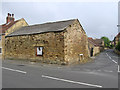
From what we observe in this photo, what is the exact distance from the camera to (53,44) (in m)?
13.3

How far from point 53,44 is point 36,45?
116 inches

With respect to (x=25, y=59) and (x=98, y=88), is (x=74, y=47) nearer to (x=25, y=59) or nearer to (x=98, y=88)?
(x=25, y=59)

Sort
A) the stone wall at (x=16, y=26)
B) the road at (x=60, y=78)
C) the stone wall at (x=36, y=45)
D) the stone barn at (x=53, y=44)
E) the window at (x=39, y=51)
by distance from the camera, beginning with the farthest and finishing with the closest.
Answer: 1. the stone wall at (x=16, y=26)
2. the window at (x=39, y=51)
3. the stone wall at (x=36, y=45)
4. the stone barn at (x=53, y=44)
5. the road at (x=60, y=78)

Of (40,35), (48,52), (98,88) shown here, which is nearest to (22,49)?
(40,35)

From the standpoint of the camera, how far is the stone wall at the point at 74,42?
41.6 feet

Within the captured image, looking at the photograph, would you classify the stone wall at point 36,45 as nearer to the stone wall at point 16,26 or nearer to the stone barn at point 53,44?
the stone barn at point 53,44

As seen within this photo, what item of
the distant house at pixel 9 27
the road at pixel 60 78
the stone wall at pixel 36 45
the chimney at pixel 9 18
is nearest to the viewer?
the road at pixel 60 78

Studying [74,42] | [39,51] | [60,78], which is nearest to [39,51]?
[39,51]

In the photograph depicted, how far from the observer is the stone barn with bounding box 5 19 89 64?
1267 centimetres

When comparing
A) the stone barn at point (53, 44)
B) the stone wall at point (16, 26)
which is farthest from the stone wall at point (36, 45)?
the stone wall at point (16, 26)

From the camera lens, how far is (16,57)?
1714 cm

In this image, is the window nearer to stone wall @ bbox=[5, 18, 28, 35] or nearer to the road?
the road

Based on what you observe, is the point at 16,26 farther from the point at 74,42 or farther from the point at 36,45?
the point at 74,42

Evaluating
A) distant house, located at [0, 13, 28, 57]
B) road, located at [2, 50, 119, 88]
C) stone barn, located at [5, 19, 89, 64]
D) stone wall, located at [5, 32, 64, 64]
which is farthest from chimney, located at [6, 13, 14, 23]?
road, located at [2, 50, 119, 88]
